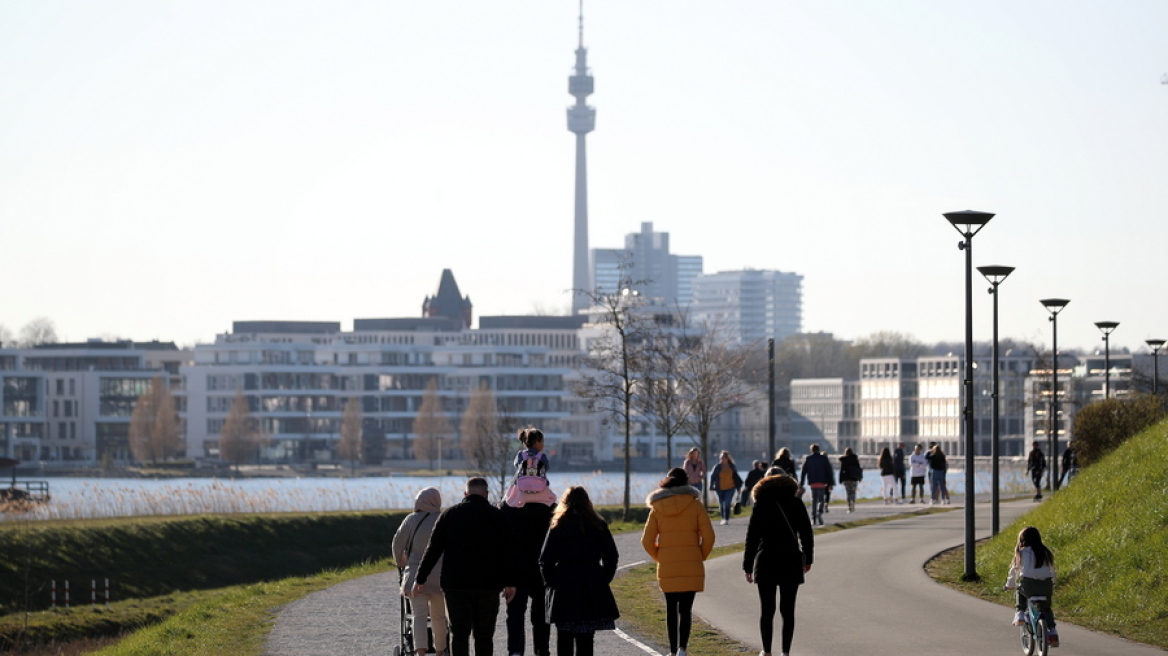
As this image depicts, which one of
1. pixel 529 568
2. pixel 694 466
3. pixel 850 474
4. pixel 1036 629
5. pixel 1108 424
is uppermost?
pixel 1108 424

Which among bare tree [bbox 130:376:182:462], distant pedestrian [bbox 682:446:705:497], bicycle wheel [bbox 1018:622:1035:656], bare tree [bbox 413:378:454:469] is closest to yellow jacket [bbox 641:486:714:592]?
bicycle wheel [bbox 1018:622:1035:656]

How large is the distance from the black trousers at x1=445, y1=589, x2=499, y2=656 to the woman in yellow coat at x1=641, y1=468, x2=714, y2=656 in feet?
5.59

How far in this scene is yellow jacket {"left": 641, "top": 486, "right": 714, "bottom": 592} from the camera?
15.4m

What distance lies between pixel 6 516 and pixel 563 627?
130 ft

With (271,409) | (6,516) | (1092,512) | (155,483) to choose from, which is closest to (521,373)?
(271,409)

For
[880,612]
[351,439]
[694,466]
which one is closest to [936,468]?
[694,466]

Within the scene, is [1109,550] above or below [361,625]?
above

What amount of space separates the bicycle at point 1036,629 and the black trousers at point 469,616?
18.4 feet

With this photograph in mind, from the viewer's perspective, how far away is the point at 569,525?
1432 centimetres

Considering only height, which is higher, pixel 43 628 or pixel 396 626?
pixel 396 626

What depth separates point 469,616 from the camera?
1431 centimetres

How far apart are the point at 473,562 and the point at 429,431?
150 metres

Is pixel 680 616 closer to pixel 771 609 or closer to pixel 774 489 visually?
pixel 771 609

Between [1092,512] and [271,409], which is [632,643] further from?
[271,409]
